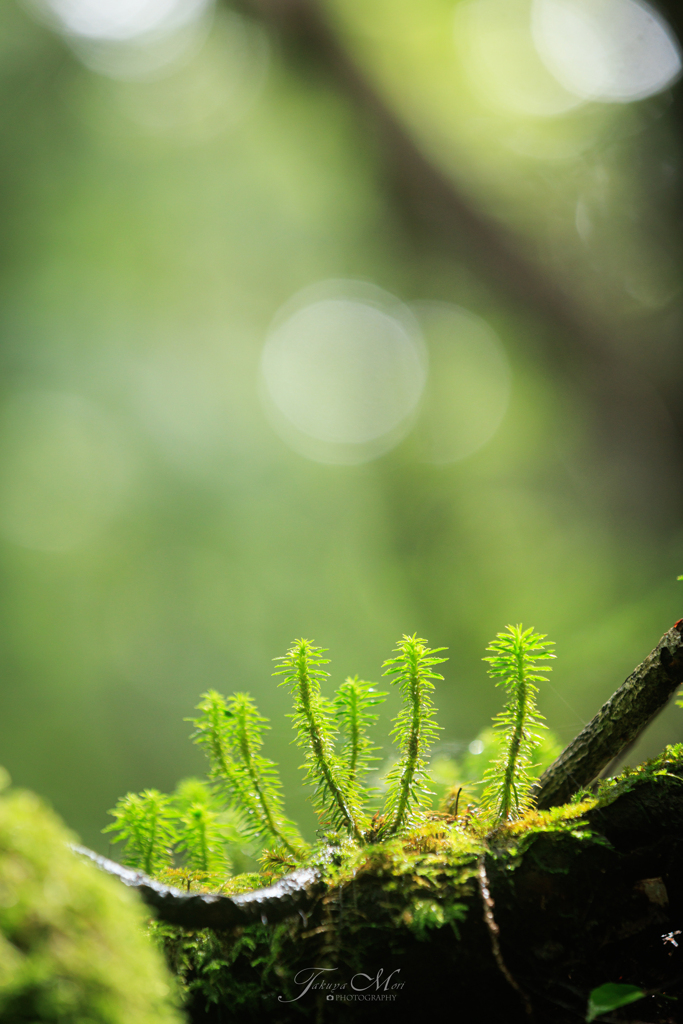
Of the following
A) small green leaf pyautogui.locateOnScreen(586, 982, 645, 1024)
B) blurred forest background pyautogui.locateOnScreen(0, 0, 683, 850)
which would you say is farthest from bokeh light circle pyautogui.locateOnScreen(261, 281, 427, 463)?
small green leaf pyautogui.locateOnScreen(586, 982, 645, 1024)

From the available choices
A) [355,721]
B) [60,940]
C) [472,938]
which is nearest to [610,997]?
[472,938]

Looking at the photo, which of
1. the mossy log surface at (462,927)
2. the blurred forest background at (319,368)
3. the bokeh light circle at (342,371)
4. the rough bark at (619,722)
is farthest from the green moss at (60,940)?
the bokeh light circle at (342,371)

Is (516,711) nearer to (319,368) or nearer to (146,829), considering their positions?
(146,829)

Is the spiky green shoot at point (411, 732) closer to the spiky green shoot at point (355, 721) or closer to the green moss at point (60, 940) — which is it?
the spiky green shoot at point (355, 721)

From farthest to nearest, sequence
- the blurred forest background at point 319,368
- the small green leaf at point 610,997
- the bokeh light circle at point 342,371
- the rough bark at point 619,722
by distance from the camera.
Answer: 1. the bokeh light circle at point 342,371
2. the blurred forest background at point 319,368
3. the rough bark at point 619,722
4. the small green leaf at point 610,997

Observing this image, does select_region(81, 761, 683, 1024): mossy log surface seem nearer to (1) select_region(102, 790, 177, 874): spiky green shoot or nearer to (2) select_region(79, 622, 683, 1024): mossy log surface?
(2) select_region(79, 622, 683, 1024): mossy log surface

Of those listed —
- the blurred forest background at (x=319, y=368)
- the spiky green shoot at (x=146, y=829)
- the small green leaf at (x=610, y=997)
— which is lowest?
the small green leaf at (x=610, y=997)

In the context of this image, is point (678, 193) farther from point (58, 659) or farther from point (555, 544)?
point (58, 659)
